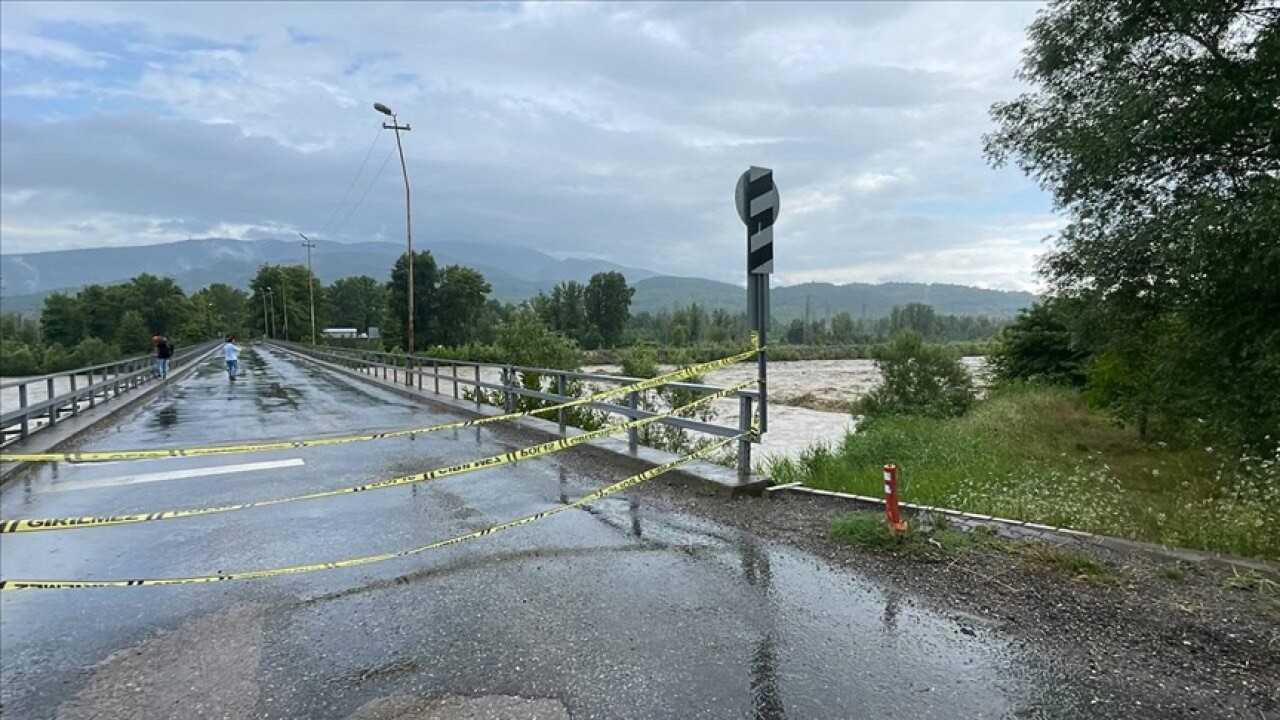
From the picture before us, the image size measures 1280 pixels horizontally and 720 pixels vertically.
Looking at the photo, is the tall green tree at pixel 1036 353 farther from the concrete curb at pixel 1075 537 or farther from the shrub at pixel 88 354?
the shrub at pixel 88 354

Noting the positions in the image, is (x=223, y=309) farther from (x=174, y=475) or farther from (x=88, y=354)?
(x=174, y=475)

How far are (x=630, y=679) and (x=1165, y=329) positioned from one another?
51.8ft

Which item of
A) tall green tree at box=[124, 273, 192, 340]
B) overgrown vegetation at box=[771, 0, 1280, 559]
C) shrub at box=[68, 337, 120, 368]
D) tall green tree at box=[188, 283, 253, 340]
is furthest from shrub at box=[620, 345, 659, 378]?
tall green tree at box=[188, 283, 253, 340]

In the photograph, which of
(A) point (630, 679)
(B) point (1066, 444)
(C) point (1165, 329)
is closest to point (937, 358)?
(B) point (1066, 444)

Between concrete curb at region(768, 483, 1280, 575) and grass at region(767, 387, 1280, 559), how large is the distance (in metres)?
0.48

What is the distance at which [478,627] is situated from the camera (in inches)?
143

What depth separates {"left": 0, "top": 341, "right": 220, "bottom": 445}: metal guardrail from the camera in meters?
9.88

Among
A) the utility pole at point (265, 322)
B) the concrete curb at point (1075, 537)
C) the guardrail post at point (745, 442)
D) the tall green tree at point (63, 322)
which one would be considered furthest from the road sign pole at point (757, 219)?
the tall green tree at point (63, 322)

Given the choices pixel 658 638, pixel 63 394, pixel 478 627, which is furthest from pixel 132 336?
pixel 658 638

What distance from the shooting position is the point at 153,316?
111 m

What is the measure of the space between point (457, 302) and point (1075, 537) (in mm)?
89287

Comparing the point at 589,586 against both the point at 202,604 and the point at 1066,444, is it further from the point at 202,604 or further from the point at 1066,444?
the point at 1066,444

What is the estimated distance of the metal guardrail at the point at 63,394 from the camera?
9.88 metres

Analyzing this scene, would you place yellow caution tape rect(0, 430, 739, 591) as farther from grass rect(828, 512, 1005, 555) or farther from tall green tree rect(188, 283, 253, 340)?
tall green tree rect(188, 283, 253, 340)
